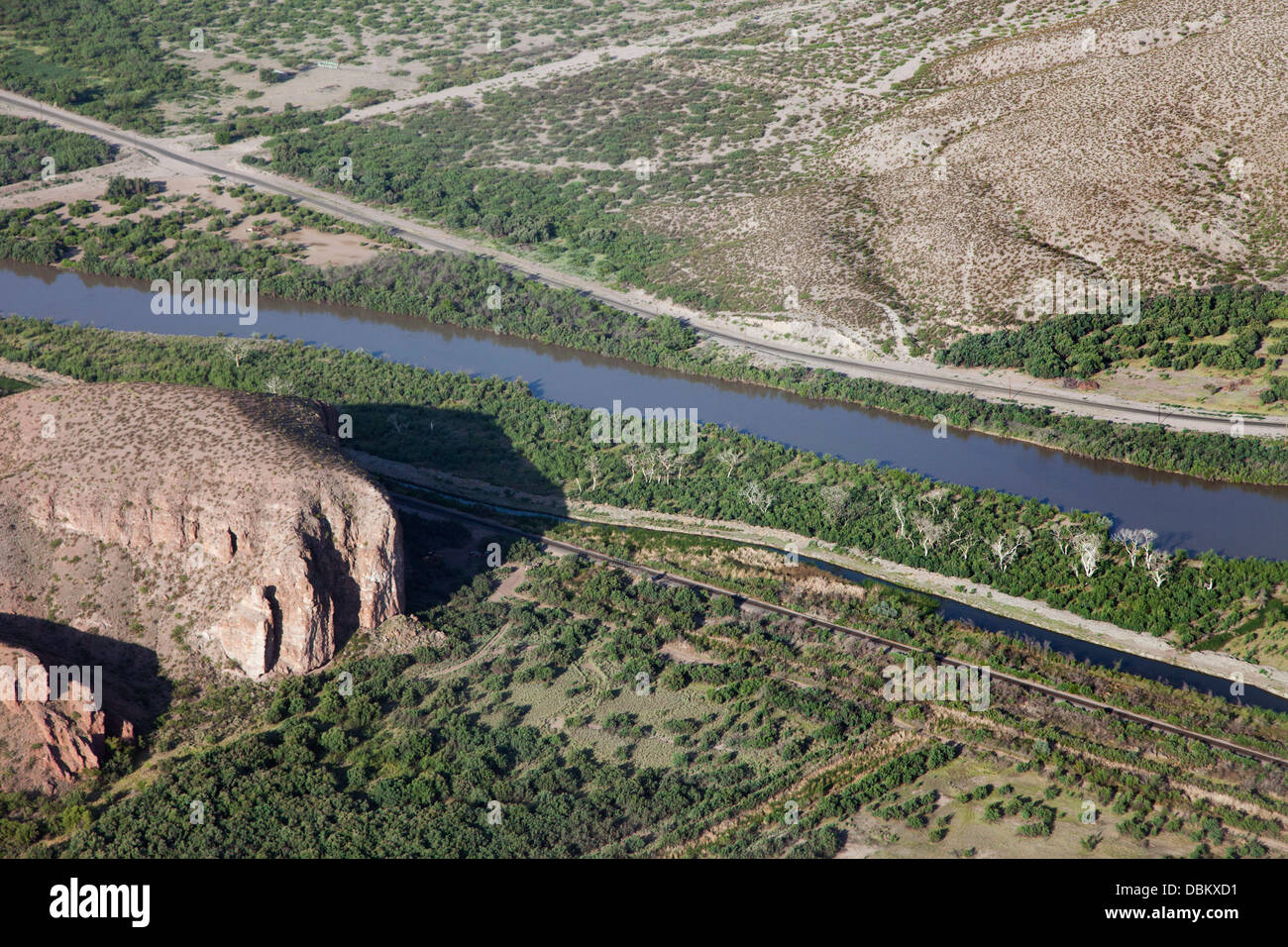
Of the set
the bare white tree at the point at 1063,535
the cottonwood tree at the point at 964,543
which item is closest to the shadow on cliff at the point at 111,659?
the cottonwood tree at the point at 964,543

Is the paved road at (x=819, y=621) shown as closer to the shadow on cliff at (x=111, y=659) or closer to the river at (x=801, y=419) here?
the river at (x=801, y=419)

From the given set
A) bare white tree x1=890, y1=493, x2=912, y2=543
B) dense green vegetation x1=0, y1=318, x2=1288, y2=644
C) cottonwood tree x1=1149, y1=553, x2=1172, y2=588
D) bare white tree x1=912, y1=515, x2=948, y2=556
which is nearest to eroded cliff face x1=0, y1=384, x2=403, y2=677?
dense green vegetation x1=0, y1=318, x2=1288, y2=644

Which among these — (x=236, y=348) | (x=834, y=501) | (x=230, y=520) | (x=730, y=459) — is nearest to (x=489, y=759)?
(x=230, y=520)

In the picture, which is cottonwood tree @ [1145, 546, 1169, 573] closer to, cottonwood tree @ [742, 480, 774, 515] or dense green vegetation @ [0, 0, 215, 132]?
cottonwood tree @ [742, 480, 774, 515]

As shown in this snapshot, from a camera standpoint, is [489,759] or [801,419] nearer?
[489,759]

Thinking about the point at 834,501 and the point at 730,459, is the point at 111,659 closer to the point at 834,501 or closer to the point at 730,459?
the point at 730,459
